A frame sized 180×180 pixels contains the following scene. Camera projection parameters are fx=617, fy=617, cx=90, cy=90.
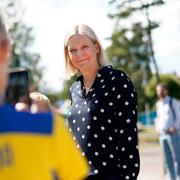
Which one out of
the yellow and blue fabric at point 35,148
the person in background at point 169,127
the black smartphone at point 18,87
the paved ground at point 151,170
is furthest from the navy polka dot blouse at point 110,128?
the paved ground at point 151,170

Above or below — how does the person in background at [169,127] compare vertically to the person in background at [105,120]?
below

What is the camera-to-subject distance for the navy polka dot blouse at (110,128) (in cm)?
309

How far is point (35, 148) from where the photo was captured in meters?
1.59

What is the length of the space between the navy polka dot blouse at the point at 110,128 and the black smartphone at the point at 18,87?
1257 mm

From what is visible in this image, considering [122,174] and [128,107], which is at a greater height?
[128,107]

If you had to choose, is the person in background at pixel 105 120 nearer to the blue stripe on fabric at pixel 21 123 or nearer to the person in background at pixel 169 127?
the blue stripe on fabric at pixel 21 123

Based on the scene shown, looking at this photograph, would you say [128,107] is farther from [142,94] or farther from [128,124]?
[142,94]

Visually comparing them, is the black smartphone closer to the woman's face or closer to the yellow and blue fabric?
the yellow and blue fabric

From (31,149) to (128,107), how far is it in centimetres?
163

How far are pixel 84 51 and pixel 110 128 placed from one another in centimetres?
51

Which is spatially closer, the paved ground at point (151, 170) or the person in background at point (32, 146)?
the person in background at point (32, 146)

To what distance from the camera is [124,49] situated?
6700 centimetres

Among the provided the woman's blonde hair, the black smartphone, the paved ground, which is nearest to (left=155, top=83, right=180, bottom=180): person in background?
the paved ground

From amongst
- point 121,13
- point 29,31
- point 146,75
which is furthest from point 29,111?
point 146,75
